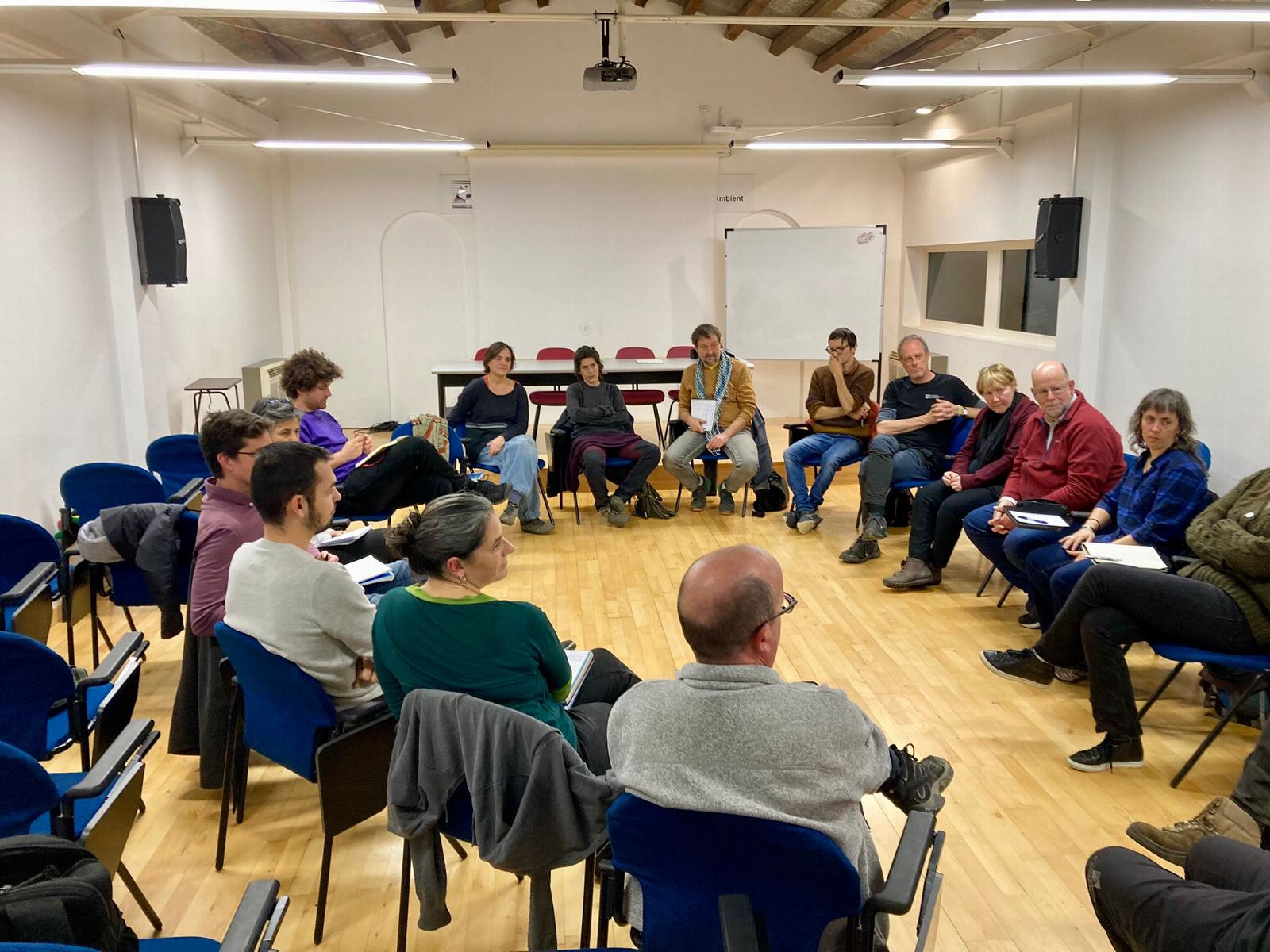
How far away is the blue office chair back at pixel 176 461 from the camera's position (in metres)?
5.20

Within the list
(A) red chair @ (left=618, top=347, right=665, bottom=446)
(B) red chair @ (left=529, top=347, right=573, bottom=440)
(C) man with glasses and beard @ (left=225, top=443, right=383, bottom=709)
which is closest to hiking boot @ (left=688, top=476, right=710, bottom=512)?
(A) red chair @ (left=618, top=347, right=665, bottom=446)

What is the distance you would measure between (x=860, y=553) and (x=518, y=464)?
233cm

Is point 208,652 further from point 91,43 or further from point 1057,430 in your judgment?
point 91,43

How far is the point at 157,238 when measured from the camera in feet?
21.8

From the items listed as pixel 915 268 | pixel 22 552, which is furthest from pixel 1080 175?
pixel 22 552

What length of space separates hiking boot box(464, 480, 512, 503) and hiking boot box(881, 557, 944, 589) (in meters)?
2.50

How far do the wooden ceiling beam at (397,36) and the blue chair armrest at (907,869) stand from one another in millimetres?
8724

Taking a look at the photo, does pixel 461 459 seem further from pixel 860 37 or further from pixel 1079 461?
pixel 860 37

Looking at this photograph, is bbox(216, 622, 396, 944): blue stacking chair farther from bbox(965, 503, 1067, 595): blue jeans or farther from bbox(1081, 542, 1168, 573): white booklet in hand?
bbox(965, 503, 1067, 595): blue jeans

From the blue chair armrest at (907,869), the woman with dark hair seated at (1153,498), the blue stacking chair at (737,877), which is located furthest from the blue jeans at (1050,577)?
the blue stacking chair at (737,877)

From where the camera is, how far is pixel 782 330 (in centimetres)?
1012

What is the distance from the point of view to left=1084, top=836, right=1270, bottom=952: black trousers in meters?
1.60

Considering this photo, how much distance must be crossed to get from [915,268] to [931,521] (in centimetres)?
585

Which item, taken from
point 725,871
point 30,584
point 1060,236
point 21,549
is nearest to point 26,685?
point 30,584
